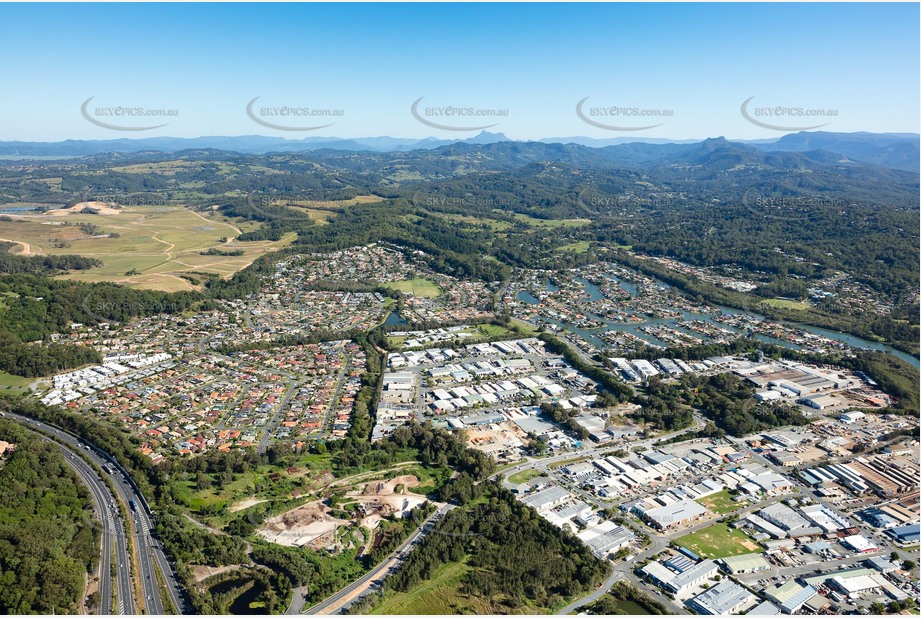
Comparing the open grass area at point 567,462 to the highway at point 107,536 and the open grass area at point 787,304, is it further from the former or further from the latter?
the open grass area at point 787,304

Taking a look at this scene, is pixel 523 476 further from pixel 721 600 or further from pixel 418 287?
pixel 418 287

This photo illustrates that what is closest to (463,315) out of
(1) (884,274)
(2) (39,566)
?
(2) (39,566)

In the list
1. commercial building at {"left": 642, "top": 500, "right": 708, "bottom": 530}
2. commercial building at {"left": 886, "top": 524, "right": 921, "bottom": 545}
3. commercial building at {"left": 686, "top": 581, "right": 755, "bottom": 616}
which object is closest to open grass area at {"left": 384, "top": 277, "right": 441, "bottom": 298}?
commercial building at {"left": 642, "top": 500, "right": 708, "bottom": 530}

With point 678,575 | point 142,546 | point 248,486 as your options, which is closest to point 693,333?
point 678,575

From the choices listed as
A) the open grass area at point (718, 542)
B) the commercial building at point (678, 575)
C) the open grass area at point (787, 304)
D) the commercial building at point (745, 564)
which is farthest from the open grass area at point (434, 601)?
the open grass area at point (787, 304)

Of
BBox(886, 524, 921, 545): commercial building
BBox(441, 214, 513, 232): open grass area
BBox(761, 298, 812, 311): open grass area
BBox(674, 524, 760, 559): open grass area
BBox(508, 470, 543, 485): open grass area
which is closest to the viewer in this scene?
BBox(674, 524, 760, 559): open grass area

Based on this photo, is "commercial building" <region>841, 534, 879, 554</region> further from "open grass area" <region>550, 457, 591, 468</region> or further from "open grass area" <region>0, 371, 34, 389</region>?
"open grass area" <region>0, 371, 34, 389</region>
